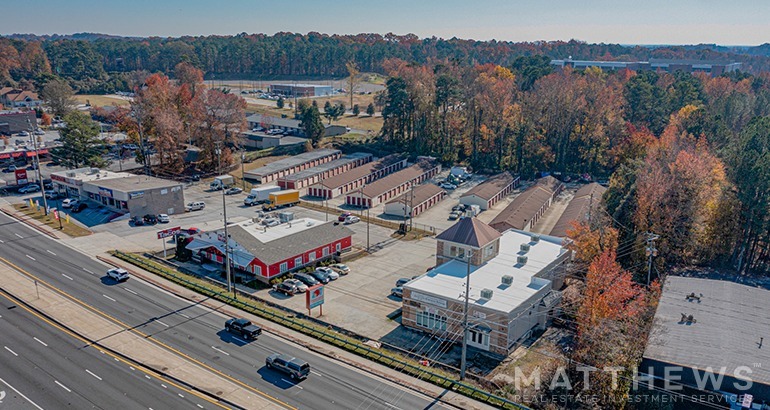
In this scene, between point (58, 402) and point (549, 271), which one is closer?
point (58, 402)

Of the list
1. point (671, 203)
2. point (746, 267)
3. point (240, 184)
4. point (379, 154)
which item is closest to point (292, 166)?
point (240, 184)

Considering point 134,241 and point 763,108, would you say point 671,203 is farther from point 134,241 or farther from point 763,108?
point 763,108

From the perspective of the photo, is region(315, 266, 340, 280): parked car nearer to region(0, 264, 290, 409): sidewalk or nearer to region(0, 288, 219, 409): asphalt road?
region(0, 264, 290, 409): sidewalk

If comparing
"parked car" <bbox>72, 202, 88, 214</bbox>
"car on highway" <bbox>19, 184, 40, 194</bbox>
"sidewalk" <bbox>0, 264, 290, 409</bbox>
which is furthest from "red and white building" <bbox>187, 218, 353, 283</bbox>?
"car on highway" <bbox>19, 184, 40, 194</bbox>

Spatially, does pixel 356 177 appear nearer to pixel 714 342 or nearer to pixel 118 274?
pixel 118 274

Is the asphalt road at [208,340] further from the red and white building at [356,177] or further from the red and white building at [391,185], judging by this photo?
the red and white building at [356,177]

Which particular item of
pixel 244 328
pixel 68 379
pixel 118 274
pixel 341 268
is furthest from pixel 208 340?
pixel 341 268
